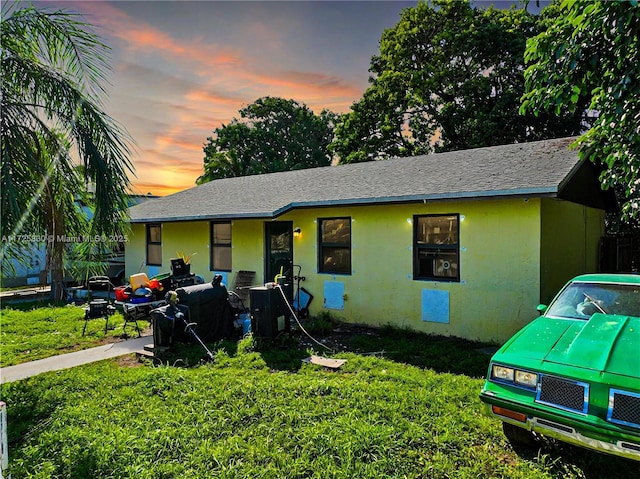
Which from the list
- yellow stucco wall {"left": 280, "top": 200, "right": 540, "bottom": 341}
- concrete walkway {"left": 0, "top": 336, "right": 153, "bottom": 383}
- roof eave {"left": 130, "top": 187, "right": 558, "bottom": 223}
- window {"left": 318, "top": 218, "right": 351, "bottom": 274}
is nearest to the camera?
concrete walkway {"left": 0, "top": 336, "right": 153, "bottom": 383}

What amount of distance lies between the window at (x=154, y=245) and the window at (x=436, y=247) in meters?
8.51

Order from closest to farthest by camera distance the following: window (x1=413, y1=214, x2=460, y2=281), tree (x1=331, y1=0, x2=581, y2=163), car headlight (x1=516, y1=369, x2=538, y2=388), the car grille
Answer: the car grille
car headlight (x1=516, y1=369, x2=538, y2=388)
window (x1=413, y1=214, x2=460, y2=281)
tree (x1=331, y1=0, x2=581, y2=163)

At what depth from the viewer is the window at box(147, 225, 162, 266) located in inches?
477

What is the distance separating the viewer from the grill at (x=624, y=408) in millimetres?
2562

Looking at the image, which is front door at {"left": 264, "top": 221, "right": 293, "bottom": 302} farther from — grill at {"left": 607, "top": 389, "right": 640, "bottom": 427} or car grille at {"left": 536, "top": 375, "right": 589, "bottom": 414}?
grill at {"left": 607, "top": 389, "right": 640, "bottom": 427}

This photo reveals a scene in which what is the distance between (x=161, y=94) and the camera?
5.39 metres

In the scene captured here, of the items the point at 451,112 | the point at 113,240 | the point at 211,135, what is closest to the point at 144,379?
the point at 113,240

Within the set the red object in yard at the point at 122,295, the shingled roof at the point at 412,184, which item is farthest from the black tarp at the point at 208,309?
the red object in yard at the point at 122,295

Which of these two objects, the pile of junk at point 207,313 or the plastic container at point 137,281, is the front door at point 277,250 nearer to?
the pile of junk at point 207,313

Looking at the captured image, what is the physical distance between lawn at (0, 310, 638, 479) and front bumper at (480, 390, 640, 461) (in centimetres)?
35

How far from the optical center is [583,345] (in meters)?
3.12

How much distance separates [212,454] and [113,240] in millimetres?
2783

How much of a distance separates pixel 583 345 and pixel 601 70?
3569 mm

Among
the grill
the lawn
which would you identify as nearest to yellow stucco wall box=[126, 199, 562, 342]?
the lawn
